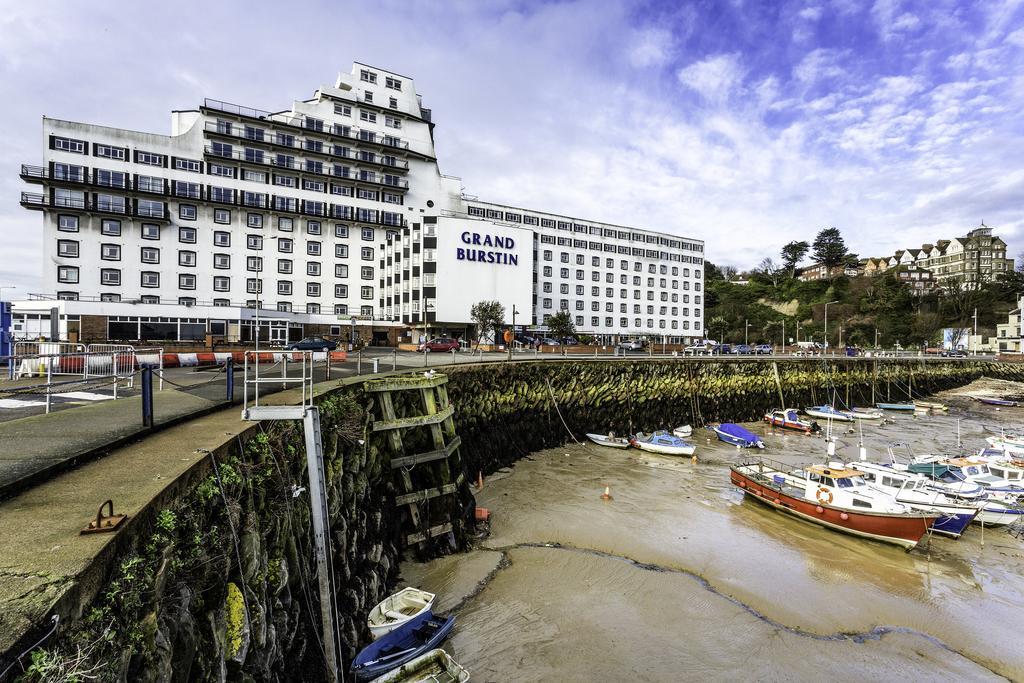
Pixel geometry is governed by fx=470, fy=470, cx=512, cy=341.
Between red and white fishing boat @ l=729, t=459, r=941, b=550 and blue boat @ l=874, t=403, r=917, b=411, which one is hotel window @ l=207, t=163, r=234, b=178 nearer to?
red and white fishing boat @ l=729, t=459, r=941, b=550

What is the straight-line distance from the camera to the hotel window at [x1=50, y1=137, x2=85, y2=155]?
50.2 meters

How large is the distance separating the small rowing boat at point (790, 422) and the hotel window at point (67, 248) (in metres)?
71.9

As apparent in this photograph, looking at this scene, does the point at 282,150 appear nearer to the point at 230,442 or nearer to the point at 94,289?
the point at 94,289

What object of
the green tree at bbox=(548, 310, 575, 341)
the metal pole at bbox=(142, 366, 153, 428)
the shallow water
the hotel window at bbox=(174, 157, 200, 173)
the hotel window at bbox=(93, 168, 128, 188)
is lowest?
the shallow water

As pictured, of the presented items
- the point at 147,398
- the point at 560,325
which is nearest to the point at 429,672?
the point at 147,398

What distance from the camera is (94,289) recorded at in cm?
5162

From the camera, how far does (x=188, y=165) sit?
55.5 m

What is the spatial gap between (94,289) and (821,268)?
476 ft

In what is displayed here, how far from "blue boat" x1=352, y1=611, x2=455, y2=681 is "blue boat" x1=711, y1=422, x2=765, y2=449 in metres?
26.6

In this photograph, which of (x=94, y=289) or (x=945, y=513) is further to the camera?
(x=94, y=289)

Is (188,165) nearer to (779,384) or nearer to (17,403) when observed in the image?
(17,403)

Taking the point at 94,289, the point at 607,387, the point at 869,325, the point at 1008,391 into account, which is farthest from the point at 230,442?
the point at 869,325

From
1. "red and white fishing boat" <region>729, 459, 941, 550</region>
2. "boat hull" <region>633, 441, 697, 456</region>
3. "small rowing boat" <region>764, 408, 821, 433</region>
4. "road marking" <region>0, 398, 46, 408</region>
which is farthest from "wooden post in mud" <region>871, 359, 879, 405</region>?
"road marking" <region>0, 398, 46, 408</region>

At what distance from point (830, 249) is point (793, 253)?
8.40m
